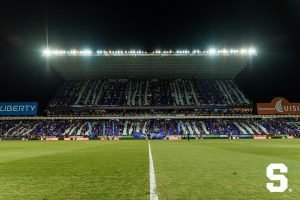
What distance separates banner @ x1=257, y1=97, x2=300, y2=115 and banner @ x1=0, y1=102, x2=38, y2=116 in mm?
47819

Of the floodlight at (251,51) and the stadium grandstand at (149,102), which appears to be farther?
the stadium grandstand at (149,102)

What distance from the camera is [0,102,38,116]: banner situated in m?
64.6

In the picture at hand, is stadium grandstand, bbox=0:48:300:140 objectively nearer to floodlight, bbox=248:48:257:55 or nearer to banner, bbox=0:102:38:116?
floodlight, bbox=248:48:257:55

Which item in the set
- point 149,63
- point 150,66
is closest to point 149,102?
point 150,66

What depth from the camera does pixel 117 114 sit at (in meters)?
68.6

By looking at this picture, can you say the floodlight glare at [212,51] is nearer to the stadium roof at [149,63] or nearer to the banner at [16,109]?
the stadium roof at [149,63]

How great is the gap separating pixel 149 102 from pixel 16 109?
28.3 meters

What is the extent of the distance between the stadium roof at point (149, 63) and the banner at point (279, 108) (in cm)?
1032

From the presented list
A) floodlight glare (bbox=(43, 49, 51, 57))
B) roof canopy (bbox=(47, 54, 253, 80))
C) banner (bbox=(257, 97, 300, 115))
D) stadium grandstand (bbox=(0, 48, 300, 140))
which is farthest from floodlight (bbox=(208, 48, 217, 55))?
floodlight glare (bbox=(43, 49, 51, 57))

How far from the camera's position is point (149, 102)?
232ft

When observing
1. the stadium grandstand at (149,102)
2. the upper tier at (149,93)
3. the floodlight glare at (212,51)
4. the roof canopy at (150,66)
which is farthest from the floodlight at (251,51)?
the upper tier at (149,93)

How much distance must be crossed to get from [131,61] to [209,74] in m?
20.6

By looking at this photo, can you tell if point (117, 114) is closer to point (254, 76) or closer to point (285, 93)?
point (254, 76)

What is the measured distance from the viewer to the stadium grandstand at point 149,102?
62.8 meters
